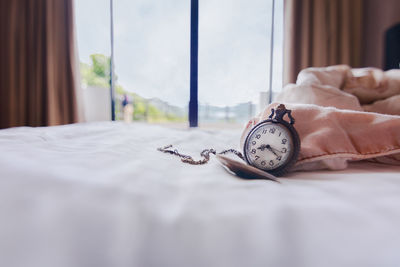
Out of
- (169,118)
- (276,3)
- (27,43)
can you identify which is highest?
(276,3)

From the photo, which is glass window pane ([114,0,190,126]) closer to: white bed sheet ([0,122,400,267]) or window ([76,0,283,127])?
window ([76,0,283,127])

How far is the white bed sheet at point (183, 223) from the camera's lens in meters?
0.23

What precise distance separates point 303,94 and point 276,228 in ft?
2.49

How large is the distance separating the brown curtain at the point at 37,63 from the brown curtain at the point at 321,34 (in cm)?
270

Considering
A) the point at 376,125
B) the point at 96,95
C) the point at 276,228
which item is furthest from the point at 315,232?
the point at 96,95

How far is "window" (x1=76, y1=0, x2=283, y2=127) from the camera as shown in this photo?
2.92 meters

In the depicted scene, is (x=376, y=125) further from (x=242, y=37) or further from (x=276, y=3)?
(x=242, y=37)

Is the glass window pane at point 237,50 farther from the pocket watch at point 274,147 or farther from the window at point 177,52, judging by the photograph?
the pocket watch at point 274,147

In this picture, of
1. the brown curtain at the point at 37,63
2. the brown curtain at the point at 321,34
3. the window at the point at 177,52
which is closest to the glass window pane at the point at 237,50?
the window at the point at 177,52

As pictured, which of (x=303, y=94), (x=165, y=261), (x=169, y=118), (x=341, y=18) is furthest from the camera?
(x=169, y=118)

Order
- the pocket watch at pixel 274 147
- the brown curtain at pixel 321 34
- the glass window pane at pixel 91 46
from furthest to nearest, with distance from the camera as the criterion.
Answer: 1. the glass window pane at pixel 91 46
2. the brown curtain at pixel 321 34
3. the pocket watch at pixel 274 147

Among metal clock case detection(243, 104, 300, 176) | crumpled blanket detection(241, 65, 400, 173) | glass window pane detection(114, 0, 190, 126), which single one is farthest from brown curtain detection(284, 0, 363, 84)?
metal clock case detection(243, 104, 300, 176)

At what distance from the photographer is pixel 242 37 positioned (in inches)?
148

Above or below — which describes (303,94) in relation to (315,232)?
above
